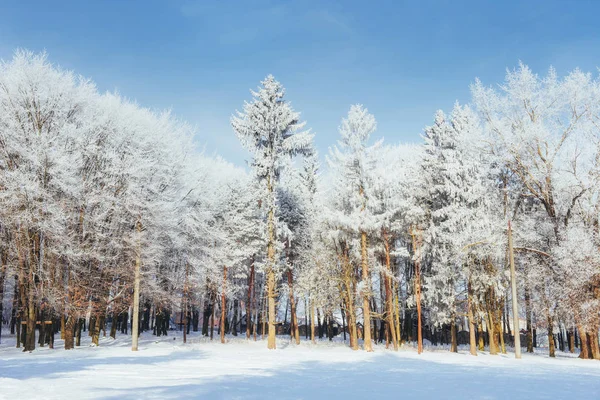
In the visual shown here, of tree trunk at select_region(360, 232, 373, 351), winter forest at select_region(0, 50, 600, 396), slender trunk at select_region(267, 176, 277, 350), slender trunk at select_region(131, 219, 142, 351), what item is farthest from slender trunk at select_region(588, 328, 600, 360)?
slender trunk at select_region(131, 219, 142, 351)

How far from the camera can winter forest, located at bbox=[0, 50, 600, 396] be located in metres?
21.8

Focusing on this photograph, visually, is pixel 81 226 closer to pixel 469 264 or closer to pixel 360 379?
pixel 360 379

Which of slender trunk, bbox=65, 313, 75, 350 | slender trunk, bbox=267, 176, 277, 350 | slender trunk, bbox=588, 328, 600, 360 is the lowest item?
slender trunk, bbox=588, 328, 600, 360

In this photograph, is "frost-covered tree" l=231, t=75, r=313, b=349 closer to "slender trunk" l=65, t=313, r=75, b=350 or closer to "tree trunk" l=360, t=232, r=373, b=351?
"tree trunk" l=360, t=232, r=373, b=351

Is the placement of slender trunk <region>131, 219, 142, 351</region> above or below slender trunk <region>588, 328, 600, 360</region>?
above

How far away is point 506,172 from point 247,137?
17766 mm

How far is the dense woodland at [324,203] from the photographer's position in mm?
21797

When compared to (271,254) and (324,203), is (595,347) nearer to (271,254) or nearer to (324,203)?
(324,203)

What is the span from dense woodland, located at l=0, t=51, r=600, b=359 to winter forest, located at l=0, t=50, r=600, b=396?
0.34 ft

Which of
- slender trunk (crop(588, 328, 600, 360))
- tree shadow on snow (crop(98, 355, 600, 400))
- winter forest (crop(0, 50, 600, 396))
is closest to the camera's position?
tree shadow on snow (crop(98, 355, 600, 400))

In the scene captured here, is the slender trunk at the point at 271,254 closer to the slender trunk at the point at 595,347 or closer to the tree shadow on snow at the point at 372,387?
the tree shadow on snow at the point at 372,387

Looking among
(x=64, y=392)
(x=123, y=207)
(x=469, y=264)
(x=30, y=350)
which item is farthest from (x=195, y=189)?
(x=64, y=392)

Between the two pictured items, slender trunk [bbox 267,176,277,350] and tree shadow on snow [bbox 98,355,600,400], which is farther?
slender trunk [bbox 267,176,277,350]

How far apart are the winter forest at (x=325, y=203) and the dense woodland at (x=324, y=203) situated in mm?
105
